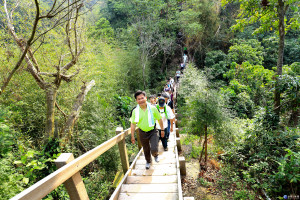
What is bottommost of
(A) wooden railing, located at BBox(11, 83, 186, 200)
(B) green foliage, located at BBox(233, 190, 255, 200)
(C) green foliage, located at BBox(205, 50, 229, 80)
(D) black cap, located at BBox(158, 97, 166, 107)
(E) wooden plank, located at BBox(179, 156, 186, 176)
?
(B) green foliage, located at BBox(233, 190, 255, 200)

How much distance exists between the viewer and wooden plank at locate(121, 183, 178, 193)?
8.58 feet

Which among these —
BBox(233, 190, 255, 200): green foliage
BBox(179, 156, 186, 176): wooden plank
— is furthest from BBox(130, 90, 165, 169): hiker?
BBox(233, 190, 255, 200): green foliage

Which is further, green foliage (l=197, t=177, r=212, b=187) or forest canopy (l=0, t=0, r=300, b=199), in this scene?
green foliage (l=197, t=177, r=212, b=187)

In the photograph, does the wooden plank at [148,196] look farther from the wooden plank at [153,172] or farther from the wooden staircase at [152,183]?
the wooden plank at [153,172]

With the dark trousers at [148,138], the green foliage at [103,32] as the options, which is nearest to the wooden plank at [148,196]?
the dark trousers at [148,138]

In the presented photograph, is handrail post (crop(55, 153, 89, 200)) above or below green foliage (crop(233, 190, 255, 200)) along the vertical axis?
above

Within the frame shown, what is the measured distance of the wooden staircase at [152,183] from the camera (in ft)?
8.21

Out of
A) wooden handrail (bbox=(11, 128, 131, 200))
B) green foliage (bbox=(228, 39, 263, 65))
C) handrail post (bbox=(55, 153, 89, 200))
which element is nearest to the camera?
wooden handrail (bbox=(11, 128, 131, 200))

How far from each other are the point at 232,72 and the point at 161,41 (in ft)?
24.4

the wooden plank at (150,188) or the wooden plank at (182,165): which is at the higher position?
the wooden plank at (150,188)

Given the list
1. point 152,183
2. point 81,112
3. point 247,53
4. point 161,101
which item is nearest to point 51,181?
point 152,183

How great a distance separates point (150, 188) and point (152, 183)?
15cm

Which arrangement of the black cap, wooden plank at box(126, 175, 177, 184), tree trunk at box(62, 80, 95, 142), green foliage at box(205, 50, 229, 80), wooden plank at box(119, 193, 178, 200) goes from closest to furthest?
wooden plank at box(119, 193, 178, 200) < wooden plank at box(126, 175, 177, 184) < the black cap < tree trunk at box(62, 80, 95, 142) < green foliage at box(205, 50, 229, 80)

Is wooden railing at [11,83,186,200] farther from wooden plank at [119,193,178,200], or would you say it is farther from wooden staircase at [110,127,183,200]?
wooden plank at [119,193,178,200]
